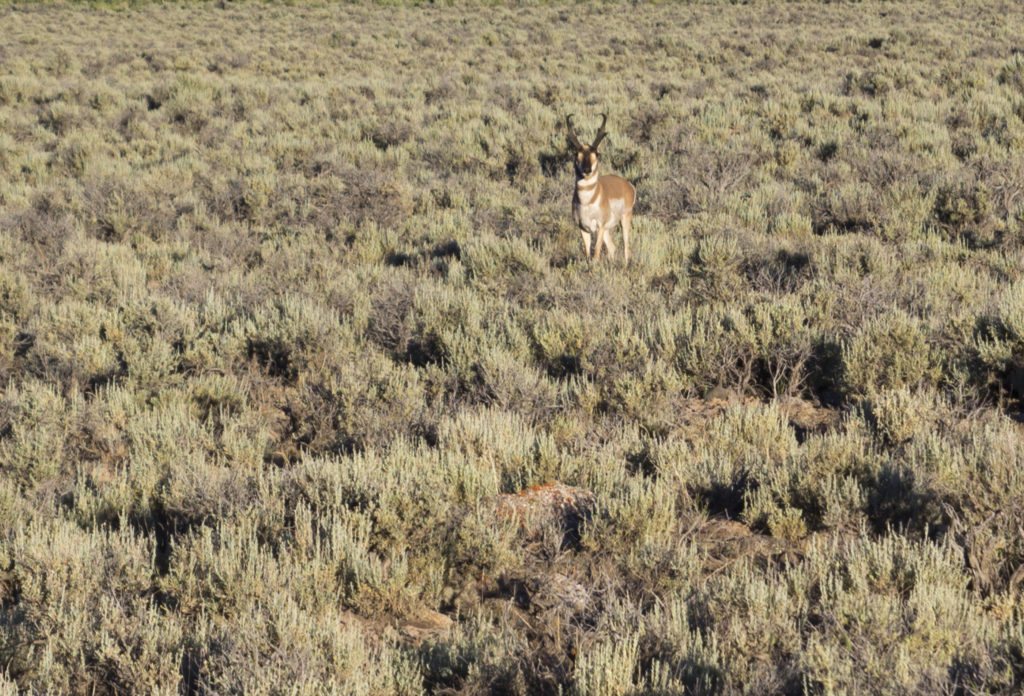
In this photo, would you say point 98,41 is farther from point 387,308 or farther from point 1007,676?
point 1007,676

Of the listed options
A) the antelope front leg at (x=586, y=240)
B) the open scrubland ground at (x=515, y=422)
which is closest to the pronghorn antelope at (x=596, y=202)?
the antelope front leg at (x=586, y=240)

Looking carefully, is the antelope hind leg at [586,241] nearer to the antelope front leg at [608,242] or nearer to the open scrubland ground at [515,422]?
the antelope front leg at [608,242]

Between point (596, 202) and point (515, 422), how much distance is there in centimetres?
402

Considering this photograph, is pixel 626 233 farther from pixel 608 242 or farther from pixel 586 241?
pixel 586 241

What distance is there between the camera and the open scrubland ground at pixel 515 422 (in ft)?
9.25

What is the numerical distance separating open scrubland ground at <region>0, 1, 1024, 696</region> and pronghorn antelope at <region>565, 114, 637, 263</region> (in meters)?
0.38

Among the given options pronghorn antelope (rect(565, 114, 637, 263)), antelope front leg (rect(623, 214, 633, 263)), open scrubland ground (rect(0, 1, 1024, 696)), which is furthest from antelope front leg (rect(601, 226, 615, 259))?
open scrubland ground (rect(0, 1, 1024, 696))

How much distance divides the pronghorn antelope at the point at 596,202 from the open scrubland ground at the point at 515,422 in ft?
1.26

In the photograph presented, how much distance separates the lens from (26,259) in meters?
8.66

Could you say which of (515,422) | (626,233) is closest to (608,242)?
(626,233)

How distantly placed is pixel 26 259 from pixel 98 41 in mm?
24179

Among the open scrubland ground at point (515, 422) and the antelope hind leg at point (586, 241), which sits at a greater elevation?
the antelope hind leg at point (586, 241)

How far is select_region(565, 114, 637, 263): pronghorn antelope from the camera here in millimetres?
7970

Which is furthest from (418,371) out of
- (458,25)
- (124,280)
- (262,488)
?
(458,25)
